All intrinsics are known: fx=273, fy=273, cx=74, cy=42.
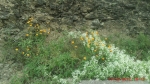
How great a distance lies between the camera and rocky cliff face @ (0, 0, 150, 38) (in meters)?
7.95

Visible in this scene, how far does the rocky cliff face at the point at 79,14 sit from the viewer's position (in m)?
7.95

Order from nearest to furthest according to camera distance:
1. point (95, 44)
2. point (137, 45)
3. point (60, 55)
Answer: point (60, 55) < point (95, 44) < point (137, 45)

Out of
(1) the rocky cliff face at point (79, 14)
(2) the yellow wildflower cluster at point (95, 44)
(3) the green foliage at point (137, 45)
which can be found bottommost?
(3) the green foliage at point (137, 45)

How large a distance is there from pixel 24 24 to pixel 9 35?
0.56 metres

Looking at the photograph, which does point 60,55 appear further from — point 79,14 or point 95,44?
point 79,14

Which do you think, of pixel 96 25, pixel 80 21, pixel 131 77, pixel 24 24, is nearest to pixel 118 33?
pixel 96 25

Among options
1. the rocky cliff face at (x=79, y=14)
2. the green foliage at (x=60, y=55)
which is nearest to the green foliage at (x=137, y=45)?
the green foliage at (x=60, y=55)

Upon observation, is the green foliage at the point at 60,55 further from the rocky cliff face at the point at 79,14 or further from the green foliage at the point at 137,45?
the rocky cliff face at the point at 79,14

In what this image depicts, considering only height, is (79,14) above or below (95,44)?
above

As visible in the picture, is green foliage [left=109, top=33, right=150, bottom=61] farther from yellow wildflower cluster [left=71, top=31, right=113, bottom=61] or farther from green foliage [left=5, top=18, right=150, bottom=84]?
yellow wildflower cluster [left=71, top=31, right=113, bottom=61]

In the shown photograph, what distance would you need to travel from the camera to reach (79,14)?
28.1 ft

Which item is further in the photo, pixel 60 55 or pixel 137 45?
pixel 137 45

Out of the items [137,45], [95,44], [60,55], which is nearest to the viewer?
[60,55]

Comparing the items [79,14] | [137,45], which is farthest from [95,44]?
[137,45]
